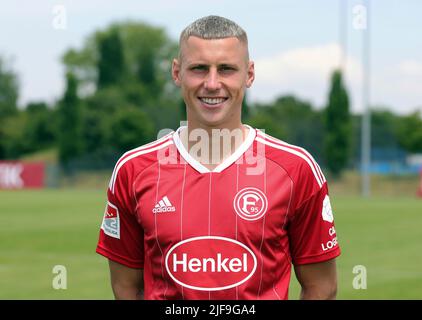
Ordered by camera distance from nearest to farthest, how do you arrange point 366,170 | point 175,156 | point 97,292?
point 175,156 < point 97,292 < point 366,170

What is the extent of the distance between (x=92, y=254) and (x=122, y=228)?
998 cm

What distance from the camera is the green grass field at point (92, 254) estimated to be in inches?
377

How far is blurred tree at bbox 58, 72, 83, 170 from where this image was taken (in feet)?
171

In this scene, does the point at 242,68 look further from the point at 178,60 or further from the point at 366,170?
the point at 366,170

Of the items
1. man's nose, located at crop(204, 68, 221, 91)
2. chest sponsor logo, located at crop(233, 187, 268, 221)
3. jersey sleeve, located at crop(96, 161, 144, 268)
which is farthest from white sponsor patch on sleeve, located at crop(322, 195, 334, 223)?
jersey sleeve, located at crop(96, 161, 144, 268)

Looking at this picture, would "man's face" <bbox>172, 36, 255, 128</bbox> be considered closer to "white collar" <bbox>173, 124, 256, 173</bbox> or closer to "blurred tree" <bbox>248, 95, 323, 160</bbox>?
"white collar" <bbox>173, 124, 256, 173</bbox>

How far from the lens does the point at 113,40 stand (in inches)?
2657

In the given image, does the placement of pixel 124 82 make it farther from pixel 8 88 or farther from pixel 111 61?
pixel 8 88

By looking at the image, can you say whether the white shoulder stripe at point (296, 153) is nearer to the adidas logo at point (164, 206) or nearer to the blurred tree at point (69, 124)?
the adidas logo at point (164, 206)

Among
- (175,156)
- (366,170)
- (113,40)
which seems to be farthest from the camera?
(113,40)

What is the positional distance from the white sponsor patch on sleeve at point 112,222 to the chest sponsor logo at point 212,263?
14.5 inches

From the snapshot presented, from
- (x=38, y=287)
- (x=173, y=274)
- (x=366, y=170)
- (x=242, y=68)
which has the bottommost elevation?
(x=366, y=170)
